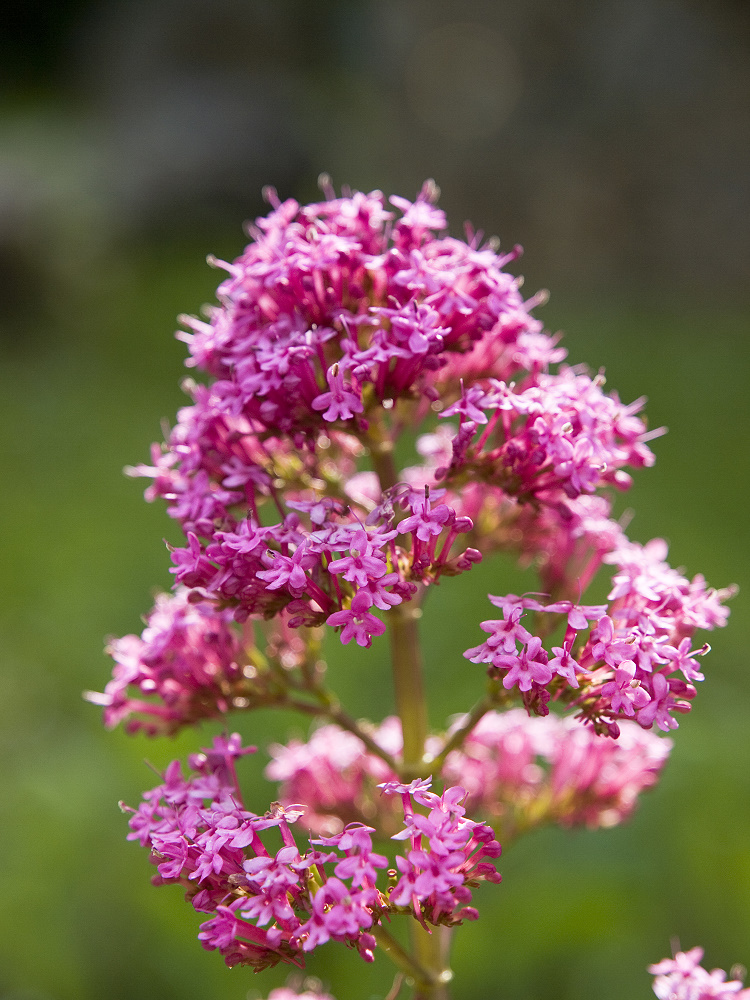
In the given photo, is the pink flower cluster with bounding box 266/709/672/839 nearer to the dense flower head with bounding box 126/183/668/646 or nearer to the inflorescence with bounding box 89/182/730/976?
the inflorescence with bounding box 89/182/730/976

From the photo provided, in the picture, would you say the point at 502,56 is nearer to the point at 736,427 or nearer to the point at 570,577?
the point at 736,427

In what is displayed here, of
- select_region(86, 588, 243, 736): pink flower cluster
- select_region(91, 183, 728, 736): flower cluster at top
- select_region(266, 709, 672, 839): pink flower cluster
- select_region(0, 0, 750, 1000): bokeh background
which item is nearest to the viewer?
select_region(91, 183, 728, 736): flower cluster at top

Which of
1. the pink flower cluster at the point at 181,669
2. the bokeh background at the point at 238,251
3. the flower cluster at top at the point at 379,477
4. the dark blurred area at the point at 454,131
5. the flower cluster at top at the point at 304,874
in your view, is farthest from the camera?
the dark blurred area at the point at 454,131

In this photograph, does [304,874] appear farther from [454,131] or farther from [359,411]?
[454,131]

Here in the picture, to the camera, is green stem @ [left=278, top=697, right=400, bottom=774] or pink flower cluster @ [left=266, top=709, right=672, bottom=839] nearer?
green stem @ [left=278, top=697, right=400, bottom=774]

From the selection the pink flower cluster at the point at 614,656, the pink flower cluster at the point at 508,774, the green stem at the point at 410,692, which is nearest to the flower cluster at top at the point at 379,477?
the pink flower cluster at the point at 614,656

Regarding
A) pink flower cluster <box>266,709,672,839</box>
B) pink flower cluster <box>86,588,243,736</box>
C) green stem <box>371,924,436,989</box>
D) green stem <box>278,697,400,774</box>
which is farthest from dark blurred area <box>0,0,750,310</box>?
green stem <box>371,924,436,989</box>

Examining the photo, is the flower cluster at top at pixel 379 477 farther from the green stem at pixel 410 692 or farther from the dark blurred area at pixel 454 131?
A: the dark blurred area at pixel 454 131
